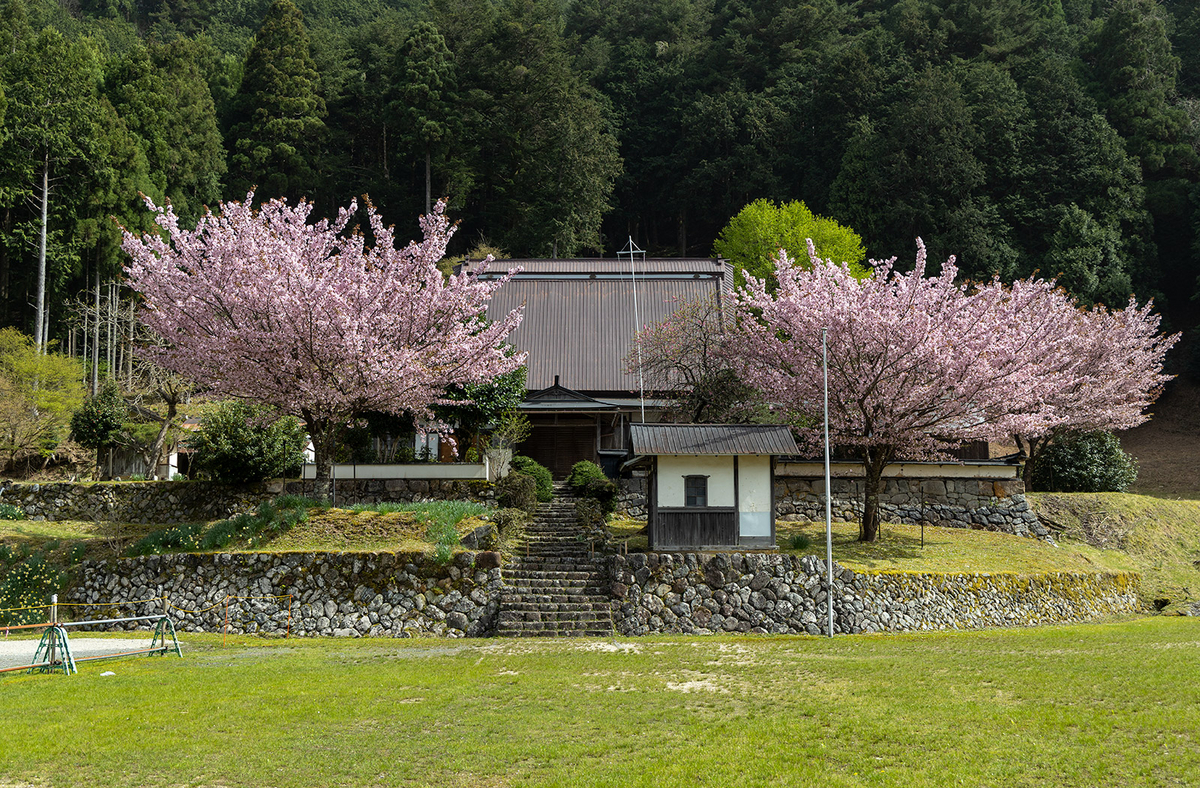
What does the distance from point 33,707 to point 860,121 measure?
4986 cm

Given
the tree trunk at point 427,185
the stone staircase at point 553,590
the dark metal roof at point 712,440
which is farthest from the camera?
the tree trunk at point 427,185

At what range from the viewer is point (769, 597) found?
1931 centimetres

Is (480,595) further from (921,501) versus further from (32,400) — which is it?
(32,400)

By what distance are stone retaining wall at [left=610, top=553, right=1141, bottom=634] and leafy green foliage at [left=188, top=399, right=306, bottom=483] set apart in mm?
9316

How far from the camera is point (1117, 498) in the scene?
27750 mm

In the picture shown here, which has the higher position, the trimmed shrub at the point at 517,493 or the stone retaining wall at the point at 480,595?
the trimmed shrub at the point at 517,493

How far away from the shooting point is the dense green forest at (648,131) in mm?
38594

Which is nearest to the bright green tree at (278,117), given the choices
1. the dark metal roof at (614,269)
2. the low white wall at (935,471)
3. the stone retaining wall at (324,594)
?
the dark metal roof at (614,269)

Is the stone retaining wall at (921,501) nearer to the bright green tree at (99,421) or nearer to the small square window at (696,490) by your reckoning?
the small square window at (696,490)

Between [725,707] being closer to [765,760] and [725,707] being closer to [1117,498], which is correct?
[765,760]

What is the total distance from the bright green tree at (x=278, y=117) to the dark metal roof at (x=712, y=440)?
3658 cm

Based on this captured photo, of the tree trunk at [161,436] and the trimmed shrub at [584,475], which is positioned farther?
the tree trunk at [161,436]

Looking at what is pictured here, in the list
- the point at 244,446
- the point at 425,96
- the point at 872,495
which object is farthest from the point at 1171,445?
the point at 425,96

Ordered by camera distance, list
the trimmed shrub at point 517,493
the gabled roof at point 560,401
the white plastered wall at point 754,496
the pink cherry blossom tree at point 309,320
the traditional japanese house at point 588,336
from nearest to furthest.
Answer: the white plastered wall at point 754,496 → the pink cherry blossom tree at point 309,320 → the trimmed shrub at point 517,493 → the gabled roof at point 560,401 → the traditional japanese house at point 588,336
